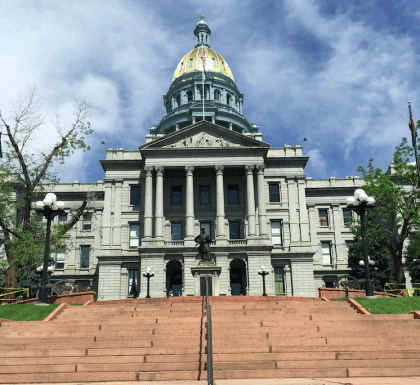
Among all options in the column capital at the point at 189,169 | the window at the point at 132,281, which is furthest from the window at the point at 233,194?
the window at the point at 132,281

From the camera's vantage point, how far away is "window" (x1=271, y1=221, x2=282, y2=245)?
49469 millimetres

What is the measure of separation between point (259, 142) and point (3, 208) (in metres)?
27.4

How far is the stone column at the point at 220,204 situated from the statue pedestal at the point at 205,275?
8826 mm

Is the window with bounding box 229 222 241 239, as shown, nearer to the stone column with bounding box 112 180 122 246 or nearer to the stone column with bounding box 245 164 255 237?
the stone column with bounding box 245 164 255 237

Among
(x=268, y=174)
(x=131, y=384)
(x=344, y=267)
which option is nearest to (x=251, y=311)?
(x=131, y=384)

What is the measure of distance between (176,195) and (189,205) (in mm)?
4215

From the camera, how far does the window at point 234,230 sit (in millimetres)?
48859

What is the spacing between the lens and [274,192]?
51.2 m

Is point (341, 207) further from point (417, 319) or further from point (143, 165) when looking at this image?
point (417, 319)

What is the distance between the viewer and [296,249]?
4816 centimetres

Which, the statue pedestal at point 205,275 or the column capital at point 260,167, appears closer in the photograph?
the statue pedestal at point 205,275

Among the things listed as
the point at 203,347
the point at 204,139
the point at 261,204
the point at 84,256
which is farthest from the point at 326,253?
the point at 203,347

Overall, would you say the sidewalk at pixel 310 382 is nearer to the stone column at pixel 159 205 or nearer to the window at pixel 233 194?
the stone column at pixel 159 205

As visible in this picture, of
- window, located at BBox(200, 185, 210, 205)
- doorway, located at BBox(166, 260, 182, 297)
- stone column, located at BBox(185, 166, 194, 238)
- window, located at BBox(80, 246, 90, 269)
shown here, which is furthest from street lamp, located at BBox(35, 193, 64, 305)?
window, located at BBox(80, 246, 90, 269)
